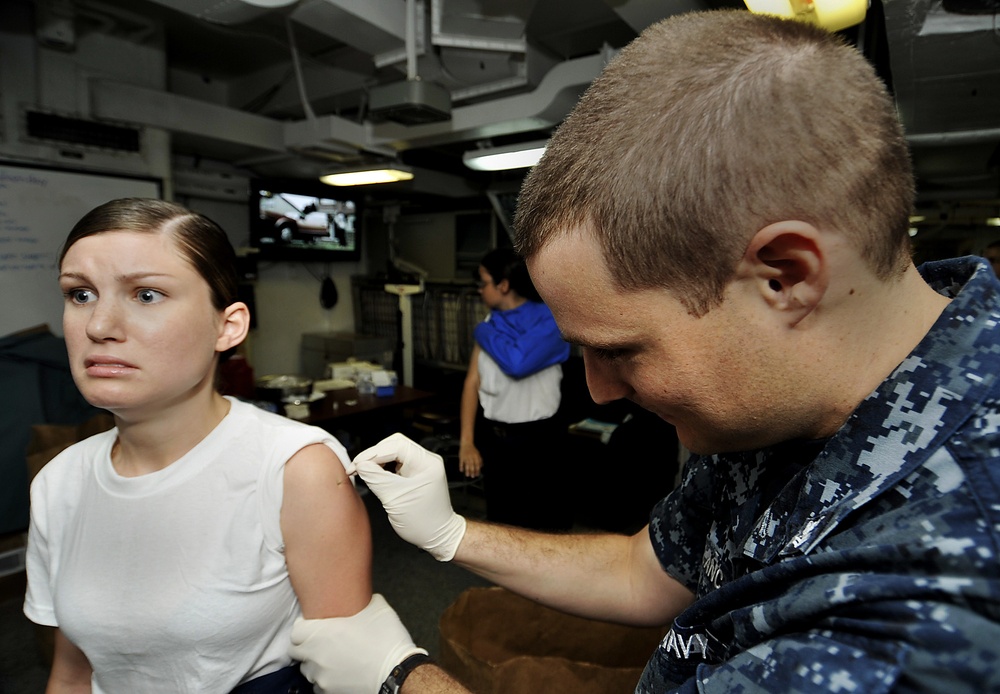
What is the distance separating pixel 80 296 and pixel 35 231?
3352mm

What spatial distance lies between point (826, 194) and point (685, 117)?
7.1 inches

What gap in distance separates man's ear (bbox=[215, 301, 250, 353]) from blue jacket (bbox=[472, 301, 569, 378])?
193cm

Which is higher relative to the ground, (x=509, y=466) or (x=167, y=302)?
(x=167, y=302)

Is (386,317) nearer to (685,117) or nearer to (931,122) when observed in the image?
(931,122)

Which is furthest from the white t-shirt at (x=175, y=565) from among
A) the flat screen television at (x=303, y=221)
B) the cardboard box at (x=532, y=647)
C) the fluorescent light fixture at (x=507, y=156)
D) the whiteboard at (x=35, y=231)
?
the flat screen television at (x=303, y=221)

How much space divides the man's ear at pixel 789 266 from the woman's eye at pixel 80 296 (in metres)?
1.22

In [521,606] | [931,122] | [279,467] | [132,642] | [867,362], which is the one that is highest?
[931,122]

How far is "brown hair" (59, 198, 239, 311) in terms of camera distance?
1.10m

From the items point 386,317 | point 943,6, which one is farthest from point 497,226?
point 943,6

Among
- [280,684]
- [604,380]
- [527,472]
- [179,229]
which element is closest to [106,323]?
[179,229]

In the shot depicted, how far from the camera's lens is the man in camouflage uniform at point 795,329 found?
0.53 meters

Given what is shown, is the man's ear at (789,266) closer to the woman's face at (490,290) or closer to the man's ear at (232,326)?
the man's ear at (232,326)

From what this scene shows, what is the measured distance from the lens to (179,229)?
1.15 m

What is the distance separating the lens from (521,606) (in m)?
1.89
